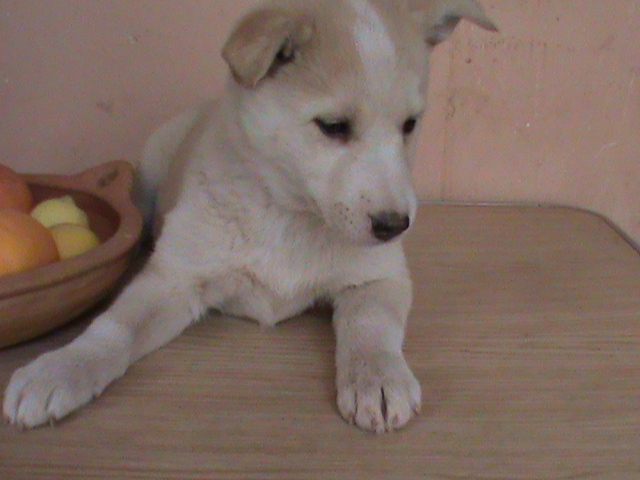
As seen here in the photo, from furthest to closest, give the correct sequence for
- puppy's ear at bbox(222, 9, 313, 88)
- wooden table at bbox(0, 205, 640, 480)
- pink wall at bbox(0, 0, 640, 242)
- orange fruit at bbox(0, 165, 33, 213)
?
pink wall at bbox(0, 0, 640, 242) < orange fruit at bbox(0, 165, 33, 213) < puppy's ear at bbox(222, 9, 313, 88) < wooden table at bbox(0, 205, 640, 480)

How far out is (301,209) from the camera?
1.16m

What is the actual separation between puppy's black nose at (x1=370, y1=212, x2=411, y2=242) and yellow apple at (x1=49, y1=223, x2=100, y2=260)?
52cm

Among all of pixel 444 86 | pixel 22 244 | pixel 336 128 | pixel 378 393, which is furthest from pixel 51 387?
pixel 444 86

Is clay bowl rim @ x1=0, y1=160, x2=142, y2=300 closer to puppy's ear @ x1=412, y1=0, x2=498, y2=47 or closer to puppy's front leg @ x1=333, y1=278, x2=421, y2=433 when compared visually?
puppy's front leg @ x1=333, y1=278, x2=421, y2=433

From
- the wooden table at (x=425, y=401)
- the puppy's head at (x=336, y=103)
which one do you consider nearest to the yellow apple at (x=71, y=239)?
the wooden table at (x=425, y=401)

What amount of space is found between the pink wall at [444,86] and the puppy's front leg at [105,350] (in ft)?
2.49

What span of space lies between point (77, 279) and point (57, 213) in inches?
11.6

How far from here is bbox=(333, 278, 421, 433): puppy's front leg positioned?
0.92 metres

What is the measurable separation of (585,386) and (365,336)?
0.36 metres

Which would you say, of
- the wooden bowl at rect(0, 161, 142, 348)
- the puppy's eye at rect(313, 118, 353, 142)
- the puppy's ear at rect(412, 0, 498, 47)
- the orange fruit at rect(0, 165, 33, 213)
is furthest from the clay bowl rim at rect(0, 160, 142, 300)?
the puppy's ear at rect(412, 0, 498, 47)

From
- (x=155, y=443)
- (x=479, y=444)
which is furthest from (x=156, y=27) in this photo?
(x=479, y=444)

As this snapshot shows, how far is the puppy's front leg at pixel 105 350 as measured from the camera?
2.99 ft

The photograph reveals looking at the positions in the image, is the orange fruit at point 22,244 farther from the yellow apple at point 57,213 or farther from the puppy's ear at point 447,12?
the puppy's ear at point 447,12

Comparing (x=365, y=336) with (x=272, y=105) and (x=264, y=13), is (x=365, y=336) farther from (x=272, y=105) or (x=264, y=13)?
(x=264, y=13)
